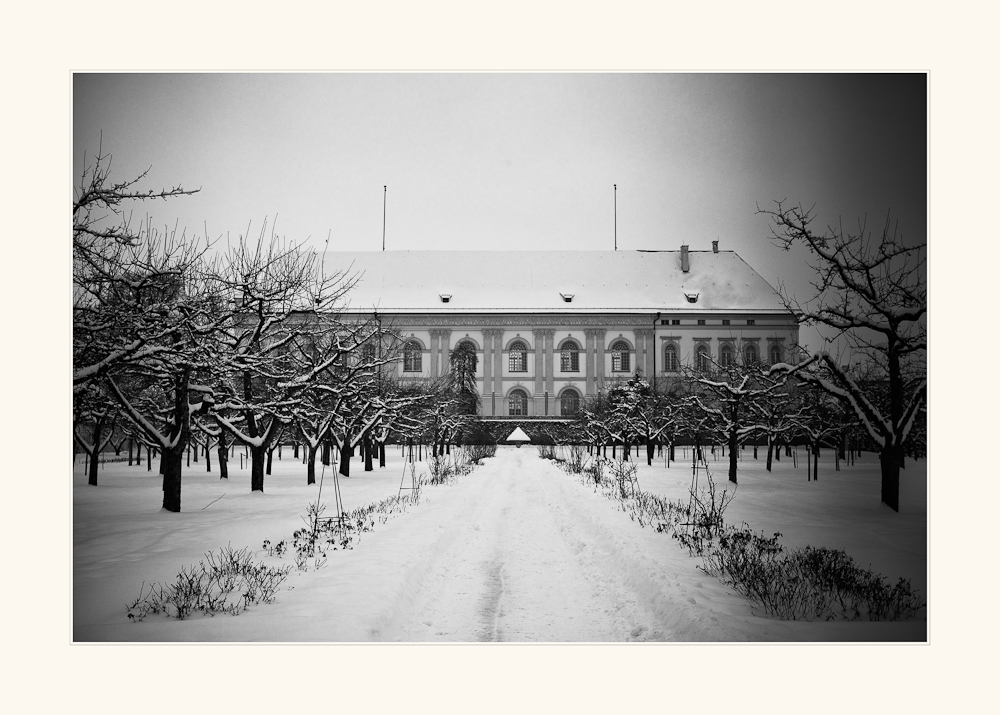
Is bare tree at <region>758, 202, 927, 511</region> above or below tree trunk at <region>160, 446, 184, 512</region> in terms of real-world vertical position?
above

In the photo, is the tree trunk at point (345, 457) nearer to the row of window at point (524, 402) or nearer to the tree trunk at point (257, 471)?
the tree trunk at point (257, 471)

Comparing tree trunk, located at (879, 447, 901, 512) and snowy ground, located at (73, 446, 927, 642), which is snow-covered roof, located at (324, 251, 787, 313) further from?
tree trunk, located at (879, 447, 901, 512)

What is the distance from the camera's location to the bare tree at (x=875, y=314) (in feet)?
26.2

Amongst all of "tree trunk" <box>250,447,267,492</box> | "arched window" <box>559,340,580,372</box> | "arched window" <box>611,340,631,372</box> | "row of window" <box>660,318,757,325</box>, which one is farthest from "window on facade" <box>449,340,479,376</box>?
"tree trunk" <box>250,447,267,492</box>

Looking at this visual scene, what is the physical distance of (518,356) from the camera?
58.0 m

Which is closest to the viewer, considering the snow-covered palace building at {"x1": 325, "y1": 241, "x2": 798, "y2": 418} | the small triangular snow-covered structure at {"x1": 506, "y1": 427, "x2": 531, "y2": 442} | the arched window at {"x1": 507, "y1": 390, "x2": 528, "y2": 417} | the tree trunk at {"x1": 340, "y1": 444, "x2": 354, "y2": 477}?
the tree trunk at {"x1": 340, "y1": 444, "x2": 354, "y2": 477}

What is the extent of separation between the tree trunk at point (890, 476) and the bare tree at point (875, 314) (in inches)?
0.4

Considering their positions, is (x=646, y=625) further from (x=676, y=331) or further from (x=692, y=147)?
(x=676, y=331)

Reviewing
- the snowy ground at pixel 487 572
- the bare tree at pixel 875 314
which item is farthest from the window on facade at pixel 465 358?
the bare tree at pixel 875 314

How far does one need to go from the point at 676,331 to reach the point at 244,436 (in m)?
28.0

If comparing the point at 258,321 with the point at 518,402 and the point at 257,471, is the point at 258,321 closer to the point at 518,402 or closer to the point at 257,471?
the point at 257,471

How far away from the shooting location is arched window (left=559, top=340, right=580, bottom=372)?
189 ft

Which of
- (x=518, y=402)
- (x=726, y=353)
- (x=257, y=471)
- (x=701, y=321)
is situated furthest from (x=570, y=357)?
(x=257, y=471)

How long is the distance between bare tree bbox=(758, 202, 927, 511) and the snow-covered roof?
144 ft
